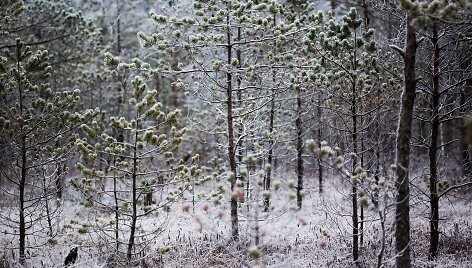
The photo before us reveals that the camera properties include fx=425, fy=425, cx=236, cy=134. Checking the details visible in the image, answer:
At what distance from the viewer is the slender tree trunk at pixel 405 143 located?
7031 millimetres

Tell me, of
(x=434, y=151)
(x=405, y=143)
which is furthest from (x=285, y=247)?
(x=405, y=143)

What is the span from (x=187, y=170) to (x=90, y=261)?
11.1 ft


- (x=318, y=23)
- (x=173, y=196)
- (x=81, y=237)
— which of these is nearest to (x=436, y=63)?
(x=318, y=23)

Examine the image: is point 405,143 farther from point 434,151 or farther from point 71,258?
point 71,258

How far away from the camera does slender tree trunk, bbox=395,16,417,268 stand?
7031 millimetres

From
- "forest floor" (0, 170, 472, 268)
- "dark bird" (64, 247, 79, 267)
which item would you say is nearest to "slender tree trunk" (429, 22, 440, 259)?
"forest floor" (0, 170, 472, 268)

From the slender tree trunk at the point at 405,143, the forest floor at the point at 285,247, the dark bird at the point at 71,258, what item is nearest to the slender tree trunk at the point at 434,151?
the forest floor at the point at 285,247

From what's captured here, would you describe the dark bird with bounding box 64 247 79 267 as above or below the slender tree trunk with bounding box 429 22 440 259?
below

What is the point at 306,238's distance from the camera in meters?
11.1

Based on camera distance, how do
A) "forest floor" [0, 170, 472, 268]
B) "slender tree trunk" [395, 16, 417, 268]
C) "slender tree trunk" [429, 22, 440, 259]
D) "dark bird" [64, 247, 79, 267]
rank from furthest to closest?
1. "dark bird" [64, 247, 79, 267]
2. "forest floor" [0, 170, 472, 268]
3. "slender tree trunk" [429, 22, 440, 259]
4. "slender tree trunk" [395, 16, 417, 268]

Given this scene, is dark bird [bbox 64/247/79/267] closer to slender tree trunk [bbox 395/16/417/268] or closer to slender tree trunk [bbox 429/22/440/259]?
slender tree trunk [bbox 395/16/417/268]

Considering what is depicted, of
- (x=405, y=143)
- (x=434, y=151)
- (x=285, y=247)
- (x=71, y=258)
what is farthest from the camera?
(x=285, y=247)

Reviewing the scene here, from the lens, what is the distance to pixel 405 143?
714 centimetres

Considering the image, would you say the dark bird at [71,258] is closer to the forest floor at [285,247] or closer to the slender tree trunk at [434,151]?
the forest floor at [285,247]
